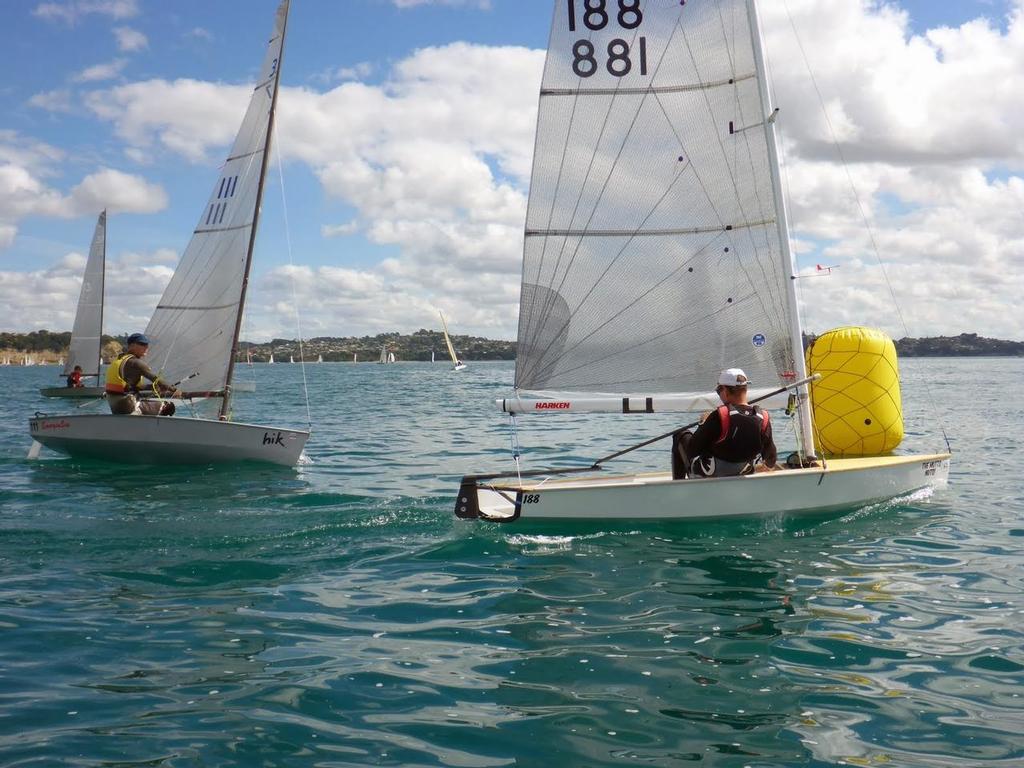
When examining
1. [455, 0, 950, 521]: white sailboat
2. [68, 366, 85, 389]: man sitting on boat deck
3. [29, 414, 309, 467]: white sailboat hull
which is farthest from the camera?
[68, 366, 85, 389]: man sitting on boat deck

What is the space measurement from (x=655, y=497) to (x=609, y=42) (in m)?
4.96

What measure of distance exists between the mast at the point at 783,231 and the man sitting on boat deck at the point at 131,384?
1016cm

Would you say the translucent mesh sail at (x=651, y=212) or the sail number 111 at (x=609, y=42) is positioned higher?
the sail number 111 at (x=609, y=42)

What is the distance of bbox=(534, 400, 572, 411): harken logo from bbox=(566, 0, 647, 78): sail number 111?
359 cm

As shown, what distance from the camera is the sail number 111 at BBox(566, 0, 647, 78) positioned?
32.0ft

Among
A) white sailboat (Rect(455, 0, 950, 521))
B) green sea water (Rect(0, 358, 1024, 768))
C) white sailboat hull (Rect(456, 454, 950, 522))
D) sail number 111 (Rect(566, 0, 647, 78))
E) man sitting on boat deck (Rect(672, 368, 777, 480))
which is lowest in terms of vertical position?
green sea water (Rect(0, 358, 1024, 768))

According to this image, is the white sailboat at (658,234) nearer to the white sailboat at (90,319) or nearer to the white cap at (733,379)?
the white cap at (733,379)

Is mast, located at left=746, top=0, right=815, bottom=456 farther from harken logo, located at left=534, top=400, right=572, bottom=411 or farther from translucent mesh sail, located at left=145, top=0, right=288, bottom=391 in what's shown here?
translucent mesh sail, located at left=145, top=0, right=288, bottom=391

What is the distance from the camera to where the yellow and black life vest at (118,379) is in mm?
14797

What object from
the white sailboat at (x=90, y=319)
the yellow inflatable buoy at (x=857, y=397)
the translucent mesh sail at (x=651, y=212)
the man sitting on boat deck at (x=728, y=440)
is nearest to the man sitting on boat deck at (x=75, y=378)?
the white sailboat at (x=90, y=319)

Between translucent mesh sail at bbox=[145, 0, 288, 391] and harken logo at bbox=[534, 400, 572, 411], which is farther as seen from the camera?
translucent mesh sail at bbox=[145, 0, 288, 391]

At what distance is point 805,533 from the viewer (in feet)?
31.1

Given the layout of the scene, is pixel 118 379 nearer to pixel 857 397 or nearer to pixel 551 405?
pixel 551 405

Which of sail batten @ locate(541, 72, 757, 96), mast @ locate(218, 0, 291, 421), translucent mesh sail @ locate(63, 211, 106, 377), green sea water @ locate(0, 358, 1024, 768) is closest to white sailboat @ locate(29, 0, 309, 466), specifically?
mast @ locate(218, 0, 291, 421)
